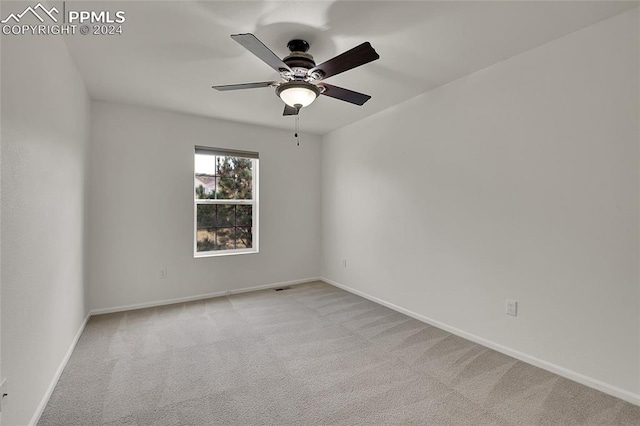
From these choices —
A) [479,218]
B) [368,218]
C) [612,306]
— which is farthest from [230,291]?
[612,306]

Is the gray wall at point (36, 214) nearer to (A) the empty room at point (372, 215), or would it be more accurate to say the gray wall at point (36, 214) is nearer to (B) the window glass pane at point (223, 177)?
(A) the empty room at point (372, 215)

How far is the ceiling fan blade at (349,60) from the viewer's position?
175 cm

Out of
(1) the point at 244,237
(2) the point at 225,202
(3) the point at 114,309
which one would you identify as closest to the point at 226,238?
(1) the point at 244,237

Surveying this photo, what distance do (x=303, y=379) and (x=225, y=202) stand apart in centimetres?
284

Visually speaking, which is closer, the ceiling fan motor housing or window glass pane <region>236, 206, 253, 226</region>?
the ceiling fan motor housing

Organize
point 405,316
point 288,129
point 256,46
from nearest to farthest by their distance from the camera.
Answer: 1. point 256,46
2. point 405,316
3. point 288,129

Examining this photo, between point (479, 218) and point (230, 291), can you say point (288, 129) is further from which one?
point (479, 218)

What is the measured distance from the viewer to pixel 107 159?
3500mm

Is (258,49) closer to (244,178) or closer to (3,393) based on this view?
(3,393)

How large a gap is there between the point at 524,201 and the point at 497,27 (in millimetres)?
1305

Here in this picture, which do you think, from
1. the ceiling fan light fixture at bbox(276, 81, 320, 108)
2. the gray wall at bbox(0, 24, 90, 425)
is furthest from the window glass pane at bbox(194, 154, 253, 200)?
the ceiling fan light fixture at bbox(276, 81, 320, 108)

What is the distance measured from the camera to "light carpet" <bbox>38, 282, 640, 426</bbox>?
5.85 feet

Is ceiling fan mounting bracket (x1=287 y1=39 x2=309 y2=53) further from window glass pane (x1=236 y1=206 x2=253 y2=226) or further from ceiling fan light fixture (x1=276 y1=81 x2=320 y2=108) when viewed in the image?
window glass pane (x1=236 y1=206 x2=253 y2=226)

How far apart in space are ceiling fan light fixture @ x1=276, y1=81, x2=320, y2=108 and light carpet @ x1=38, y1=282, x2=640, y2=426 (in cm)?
205
